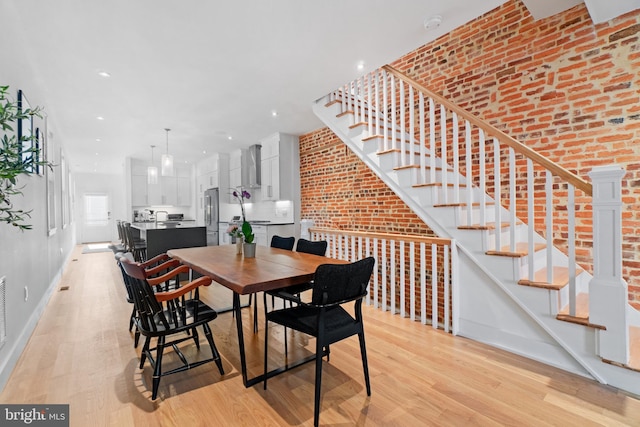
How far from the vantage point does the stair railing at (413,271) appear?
10.2 ft

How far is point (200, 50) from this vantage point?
298cm

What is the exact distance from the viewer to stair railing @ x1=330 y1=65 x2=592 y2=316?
7.86 feet

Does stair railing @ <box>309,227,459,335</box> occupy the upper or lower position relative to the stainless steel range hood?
lower

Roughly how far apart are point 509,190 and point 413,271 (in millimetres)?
1249

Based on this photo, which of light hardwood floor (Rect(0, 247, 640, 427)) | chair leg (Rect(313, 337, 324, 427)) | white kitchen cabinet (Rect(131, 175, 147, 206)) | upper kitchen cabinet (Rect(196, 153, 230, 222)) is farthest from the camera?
white kitchen cabinet (Rect(131, 175, 147, 206))

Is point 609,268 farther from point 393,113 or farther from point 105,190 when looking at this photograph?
point 105,190

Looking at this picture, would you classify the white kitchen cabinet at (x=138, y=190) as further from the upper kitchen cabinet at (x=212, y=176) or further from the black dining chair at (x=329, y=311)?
the black dining chair at (x=329, y=311)

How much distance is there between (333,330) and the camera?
1882 millimetres

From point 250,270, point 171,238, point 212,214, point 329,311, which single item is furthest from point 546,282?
point 212,214

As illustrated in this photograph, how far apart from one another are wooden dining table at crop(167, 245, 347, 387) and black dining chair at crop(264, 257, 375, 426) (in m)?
0.15

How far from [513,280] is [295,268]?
1.86 metres

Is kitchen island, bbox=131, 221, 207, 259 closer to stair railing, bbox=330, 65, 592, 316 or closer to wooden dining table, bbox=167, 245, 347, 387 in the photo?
wooden dining table, bbox=167, 245, 347, 387

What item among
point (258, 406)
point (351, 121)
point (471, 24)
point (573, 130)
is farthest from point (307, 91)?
point (258, 406)

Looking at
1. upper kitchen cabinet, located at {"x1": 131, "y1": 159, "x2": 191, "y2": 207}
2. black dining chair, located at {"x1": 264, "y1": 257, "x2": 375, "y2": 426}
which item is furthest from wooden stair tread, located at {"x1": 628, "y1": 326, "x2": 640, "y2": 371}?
upper kitchen cabinet, located at {"x1": 131, "y1": 159, "x2": 191, "y2": 207}
